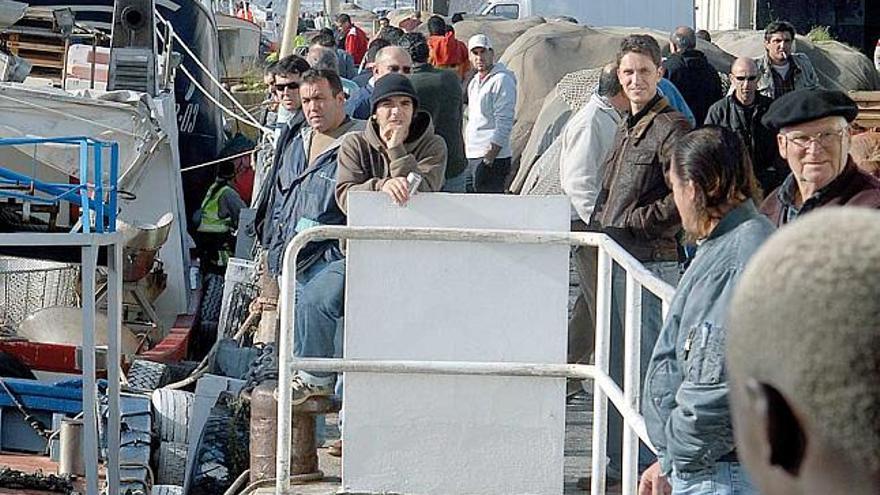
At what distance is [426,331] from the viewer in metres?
5.45

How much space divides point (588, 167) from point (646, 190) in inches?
19.4

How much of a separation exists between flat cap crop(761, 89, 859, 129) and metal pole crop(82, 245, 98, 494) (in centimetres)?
414

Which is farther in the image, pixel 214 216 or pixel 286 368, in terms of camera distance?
pixel 214 216

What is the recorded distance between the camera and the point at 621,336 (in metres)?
5.92

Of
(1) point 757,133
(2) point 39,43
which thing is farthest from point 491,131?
(2) point 39,43

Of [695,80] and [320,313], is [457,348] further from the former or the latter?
[695,80]

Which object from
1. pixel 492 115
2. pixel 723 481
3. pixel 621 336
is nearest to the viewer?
pixel 723 481

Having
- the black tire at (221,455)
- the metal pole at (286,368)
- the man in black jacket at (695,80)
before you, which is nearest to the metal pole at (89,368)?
the black tire at (221,455)

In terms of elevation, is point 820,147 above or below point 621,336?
above

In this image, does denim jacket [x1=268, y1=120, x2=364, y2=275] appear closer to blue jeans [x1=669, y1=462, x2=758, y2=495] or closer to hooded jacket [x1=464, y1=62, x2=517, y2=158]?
blue jeans [x1=669, y1=462, x2=758, y2=495]

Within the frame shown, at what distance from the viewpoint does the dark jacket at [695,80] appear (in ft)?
33.4

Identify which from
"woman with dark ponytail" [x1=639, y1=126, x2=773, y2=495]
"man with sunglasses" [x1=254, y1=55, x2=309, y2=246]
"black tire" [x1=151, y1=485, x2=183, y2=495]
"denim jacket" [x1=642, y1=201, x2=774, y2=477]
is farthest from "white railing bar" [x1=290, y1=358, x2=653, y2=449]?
"black tire" [x1=151, y1=485, x2=183, y2=495]

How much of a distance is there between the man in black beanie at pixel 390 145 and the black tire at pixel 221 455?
2.61 meters

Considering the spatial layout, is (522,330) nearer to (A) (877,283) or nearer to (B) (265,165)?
(A) (877,283)
